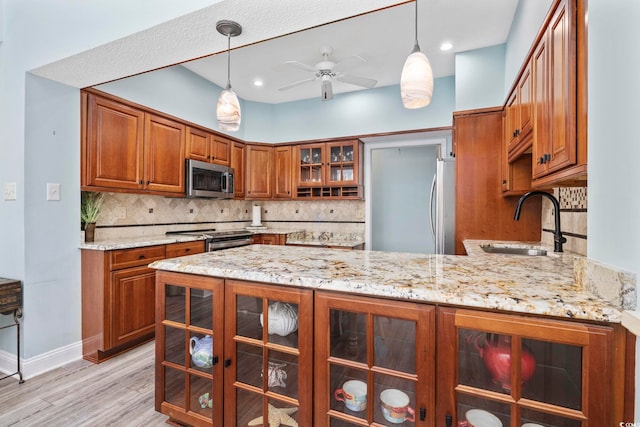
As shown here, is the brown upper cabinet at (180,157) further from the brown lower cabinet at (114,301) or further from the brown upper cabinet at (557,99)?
the brown upper cabinet at (557,99)

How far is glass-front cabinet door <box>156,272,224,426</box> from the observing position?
1.39 metres

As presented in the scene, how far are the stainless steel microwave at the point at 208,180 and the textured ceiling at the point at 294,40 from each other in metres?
1.11

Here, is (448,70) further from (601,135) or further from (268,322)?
(268,322)

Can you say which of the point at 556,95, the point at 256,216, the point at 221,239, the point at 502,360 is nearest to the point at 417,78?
the point at 556,95

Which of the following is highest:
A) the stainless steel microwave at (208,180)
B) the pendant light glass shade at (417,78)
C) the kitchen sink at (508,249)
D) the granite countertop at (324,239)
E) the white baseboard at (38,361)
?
the pendant light glass shade at (417,78)

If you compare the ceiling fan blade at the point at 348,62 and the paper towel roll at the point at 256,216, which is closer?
the ceiling fan blade at the point at 348,62

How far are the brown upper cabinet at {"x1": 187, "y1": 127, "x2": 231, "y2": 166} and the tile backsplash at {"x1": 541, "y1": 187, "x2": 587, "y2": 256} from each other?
11.5 ft

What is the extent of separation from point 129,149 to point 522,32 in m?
3.34

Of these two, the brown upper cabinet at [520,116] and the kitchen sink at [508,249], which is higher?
the brown upper cabinet at [520,116]

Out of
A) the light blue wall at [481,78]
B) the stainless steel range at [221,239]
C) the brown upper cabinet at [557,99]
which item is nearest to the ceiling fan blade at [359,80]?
the light blue wall at [481,78]

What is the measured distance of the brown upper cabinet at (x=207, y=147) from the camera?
11.7ft

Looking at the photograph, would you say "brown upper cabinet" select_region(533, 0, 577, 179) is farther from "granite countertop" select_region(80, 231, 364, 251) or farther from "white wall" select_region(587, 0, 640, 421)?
"granite countertop" select_region(80, 231, 364, 251)

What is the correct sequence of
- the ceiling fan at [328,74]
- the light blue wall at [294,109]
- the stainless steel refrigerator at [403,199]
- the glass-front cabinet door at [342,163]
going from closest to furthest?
1. the ceiling fan at [328,74]
2. the light blue wall at [294,109]
3. the glass-front cabinet door at [342,163]
4. the stainless steel refrigerator at [403,199]

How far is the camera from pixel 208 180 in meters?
3.74
